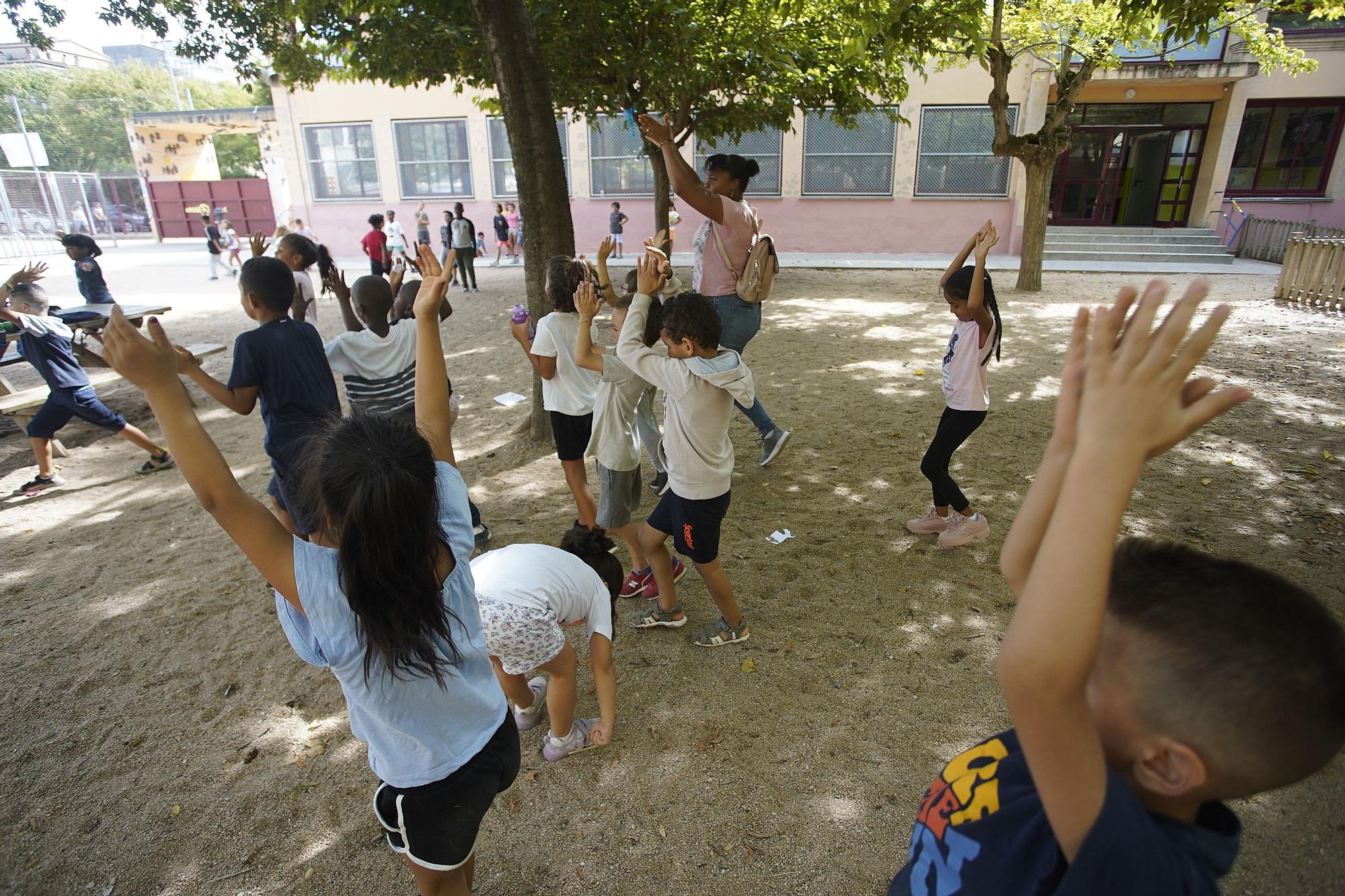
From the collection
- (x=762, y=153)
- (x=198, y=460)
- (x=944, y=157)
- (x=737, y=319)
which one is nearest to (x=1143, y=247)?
(x=944, y=157)

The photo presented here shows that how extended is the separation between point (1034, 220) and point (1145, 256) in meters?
6.10

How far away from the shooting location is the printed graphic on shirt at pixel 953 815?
3.15ft

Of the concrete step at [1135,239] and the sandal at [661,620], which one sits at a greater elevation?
the concrete step at [1135,239]

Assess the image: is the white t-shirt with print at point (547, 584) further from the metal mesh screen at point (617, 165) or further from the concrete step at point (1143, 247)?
the metal mesh screen at point (617, 165)

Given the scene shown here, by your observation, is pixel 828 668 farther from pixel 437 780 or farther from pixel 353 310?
pixel 353 310

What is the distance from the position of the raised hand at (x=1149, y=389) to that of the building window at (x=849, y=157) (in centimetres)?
1809

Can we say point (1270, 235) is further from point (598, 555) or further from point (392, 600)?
point (392, 600)

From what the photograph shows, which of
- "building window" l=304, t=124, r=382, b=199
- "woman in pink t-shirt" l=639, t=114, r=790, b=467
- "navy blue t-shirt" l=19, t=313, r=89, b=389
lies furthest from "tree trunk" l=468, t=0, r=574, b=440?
"building window" l=304, t=124, r=382, b=199

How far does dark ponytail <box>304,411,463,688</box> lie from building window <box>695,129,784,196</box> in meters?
17.2

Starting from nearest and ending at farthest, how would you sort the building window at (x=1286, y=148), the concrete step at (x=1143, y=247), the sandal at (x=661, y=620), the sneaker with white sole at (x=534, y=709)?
the sneaker with white sole at (x=534, y=709) → the sandal at (x=661, y=620) → the concrete step at (x=1143, y=247) → the building window at (x=1286, y=148)

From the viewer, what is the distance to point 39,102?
44812 mm

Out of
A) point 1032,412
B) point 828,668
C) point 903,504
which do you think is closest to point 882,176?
point 1032,412

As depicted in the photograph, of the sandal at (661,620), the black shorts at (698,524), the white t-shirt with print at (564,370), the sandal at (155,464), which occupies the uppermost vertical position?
the white t-shirt with print at (564,370)

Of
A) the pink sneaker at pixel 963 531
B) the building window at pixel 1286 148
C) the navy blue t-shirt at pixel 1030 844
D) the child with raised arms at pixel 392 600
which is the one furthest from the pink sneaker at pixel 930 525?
the building window at pixel 1286 148
